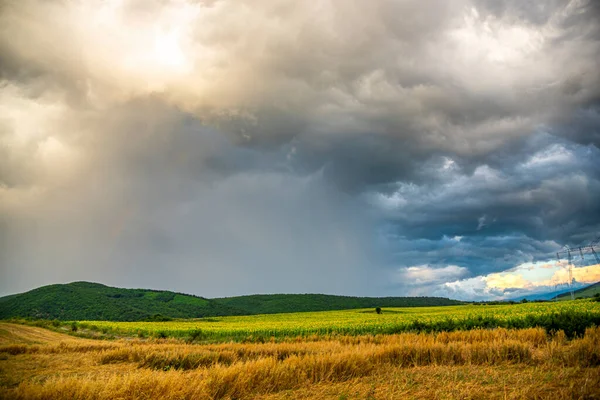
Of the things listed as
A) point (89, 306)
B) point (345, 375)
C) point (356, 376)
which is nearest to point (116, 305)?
point (89, 306)

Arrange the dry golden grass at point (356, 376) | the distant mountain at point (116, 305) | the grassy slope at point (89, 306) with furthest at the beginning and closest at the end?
1. the distant mountain at point (116, 305)
2. the grassy slope at point (89, 306)
3. the dry golden grass at point (356, 376)

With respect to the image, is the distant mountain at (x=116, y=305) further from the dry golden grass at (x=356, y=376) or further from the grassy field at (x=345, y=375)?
the dry golden grass at (x=356, y=376)

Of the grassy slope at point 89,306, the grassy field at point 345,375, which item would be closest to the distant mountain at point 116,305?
the grassy slope at point 89,306

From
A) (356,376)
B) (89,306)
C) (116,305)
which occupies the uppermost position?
(356,376)

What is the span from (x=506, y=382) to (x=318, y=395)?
4.47 m

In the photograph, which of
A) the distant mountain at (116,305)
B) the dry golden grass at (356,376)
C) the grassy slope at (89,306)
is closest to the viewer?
the dry golden grass at (356,376)

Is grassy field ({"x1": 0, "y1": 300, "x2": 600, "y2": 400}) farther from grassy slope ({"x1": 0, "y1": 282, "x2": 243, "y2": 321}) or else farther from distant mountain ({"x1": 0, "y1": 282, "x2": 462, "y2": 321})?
grassy slope ({"x1": 0, "y1": 282, "x2": 243, "y2": 321})

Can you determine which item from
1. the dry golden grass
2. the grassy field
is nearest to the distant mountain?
the grassy field

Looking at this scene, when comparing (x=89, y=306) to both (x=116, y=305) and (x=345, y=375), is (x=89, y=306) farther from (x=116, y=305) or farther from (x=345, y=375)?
(x=345, y=375)

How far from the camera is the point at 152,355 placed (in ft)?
50.2

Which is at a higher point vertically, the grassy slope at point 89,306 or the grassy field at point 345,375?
the grassy field at point 345,375

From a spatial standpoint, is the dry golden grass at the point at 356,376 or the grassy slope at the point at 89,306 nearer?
the dry golden grass at the point at 356,376

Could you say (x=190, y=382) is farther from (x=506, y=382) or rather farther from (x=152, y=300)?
(x=152, y=300)

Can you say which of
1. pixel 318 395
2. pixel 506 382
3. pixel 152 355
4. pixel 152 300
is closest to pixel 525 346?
pixel 506 382
